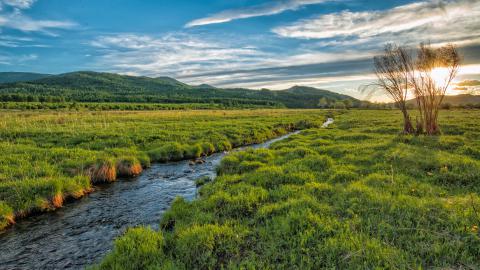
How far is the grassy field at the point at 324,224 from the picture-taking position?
5613 millimetres

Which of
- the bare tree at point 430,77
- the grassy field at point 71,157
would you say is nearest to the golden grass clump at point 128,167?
the grassy field at point 71,157

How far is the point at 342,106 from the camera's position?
150 meters

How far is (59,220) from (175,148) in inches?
427

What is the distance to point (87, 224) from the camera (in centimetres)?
899

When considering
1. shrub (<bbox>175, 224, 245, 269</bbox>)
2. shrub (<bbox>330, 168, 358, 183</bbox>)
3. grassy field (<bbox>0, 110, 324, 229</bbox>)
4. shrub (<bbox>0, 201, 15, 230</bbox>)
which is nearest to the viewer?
shrub (<bbox>175, 224, 245, 269</bbox>)

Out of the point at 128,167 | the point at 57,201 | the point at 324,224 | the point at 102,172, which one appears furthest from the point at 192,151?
the point at 324,224

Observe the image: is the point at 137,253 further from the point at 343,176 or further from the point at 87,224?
the point at 343,176

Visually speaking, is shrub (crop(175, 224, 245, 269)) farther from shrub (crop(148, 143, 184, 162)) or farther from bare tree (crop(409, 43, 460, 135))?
bare tree (crop(409, 43, 460, 135))

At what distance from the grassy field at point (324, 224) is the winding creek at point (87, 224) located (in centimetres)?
120

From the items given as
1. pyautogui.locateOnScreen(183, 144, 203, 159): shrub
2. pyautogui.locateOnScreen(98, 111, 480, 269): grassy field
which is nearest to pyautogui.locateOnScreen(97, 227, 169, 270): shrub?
pyautogui.locateOnScreen(98, 111, 480, 269): grassy field

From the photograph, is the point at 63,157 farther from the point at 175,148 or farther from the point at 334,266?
the point at 334,266

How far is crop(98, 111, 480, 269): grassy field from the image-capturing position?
5613mm

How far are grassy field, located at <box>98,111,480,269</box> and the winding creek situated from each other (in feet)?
3.94

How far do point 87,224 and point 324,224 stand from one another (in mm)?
7988
